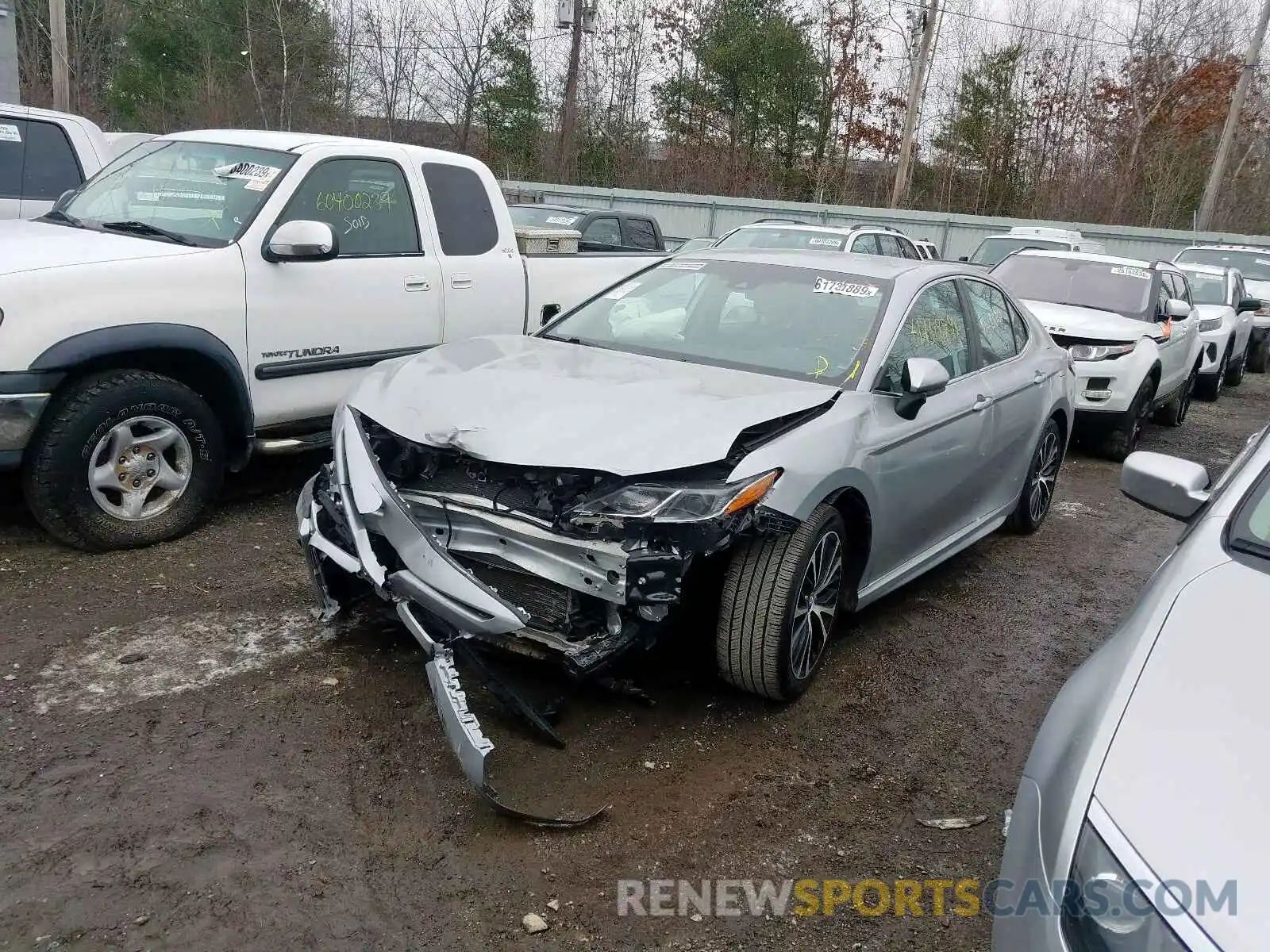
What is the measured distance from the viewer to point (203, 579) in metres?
4.65

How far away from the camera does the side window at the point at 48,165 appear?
705cm

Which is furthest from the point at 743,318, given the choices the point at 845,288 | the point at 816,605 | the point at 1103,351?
the point at 1103,351

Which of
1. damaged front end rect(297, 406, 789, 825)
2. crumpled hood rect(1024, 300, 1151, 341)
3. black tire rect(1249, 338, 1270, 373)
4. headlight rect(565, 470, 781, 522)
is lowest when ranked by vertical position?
black tire rect(1249, 338, 1270, 373)

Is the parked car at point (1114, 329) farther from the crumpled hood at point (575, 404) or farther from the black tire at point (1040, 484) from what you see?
the crumpled hood at point (575, 404)

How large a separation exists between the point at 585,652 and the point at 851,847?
3.40 ft

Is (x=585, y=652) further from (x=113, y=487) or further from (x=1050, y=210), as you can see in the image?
(x=1050, y=210)

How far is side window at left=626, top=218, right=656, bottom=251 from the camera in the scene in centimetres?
1399

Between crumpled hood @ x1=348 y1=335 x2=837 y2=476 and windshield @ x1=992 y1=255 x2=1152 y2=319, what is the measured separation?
6490 mm

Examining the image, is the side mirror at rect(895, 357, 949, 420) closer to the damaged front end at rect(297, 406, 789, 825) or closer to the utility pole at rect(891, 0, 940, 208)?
the damaged front end at rect(297, 406, 789, 825)

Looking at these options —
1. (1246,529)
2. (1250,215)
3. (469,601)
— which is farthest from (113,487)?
(1250,215)

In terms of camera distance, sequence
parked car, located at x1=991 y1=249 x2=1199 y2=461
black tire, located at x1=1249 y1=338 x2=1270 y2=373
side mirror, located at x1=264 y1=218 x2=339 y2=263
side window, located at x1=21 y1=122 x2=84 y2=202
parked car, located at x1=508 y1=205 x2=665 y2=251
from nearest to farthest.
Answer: side mirror, located at x1=264 y1=218 x2=339 y2=263 → side window, located at x1=21 y1=122 x2=84 y2=202 → parked car, located at x1=991 y1=249 x2=1199 y2=461 → parked car, located at x1=508 y1=205 x2=665 y2=251 → black tire, located at x1=1249 y1=338 x2=1270 y2=373

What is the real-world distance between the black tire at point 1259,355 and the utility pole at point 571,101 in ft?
65.5

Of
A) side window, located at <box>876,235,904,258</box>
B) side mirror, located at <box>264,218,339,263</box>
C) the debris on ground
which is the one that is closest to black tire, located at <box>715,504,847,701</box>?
the debris on ground

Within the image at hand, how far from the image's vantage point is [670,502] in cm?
330
